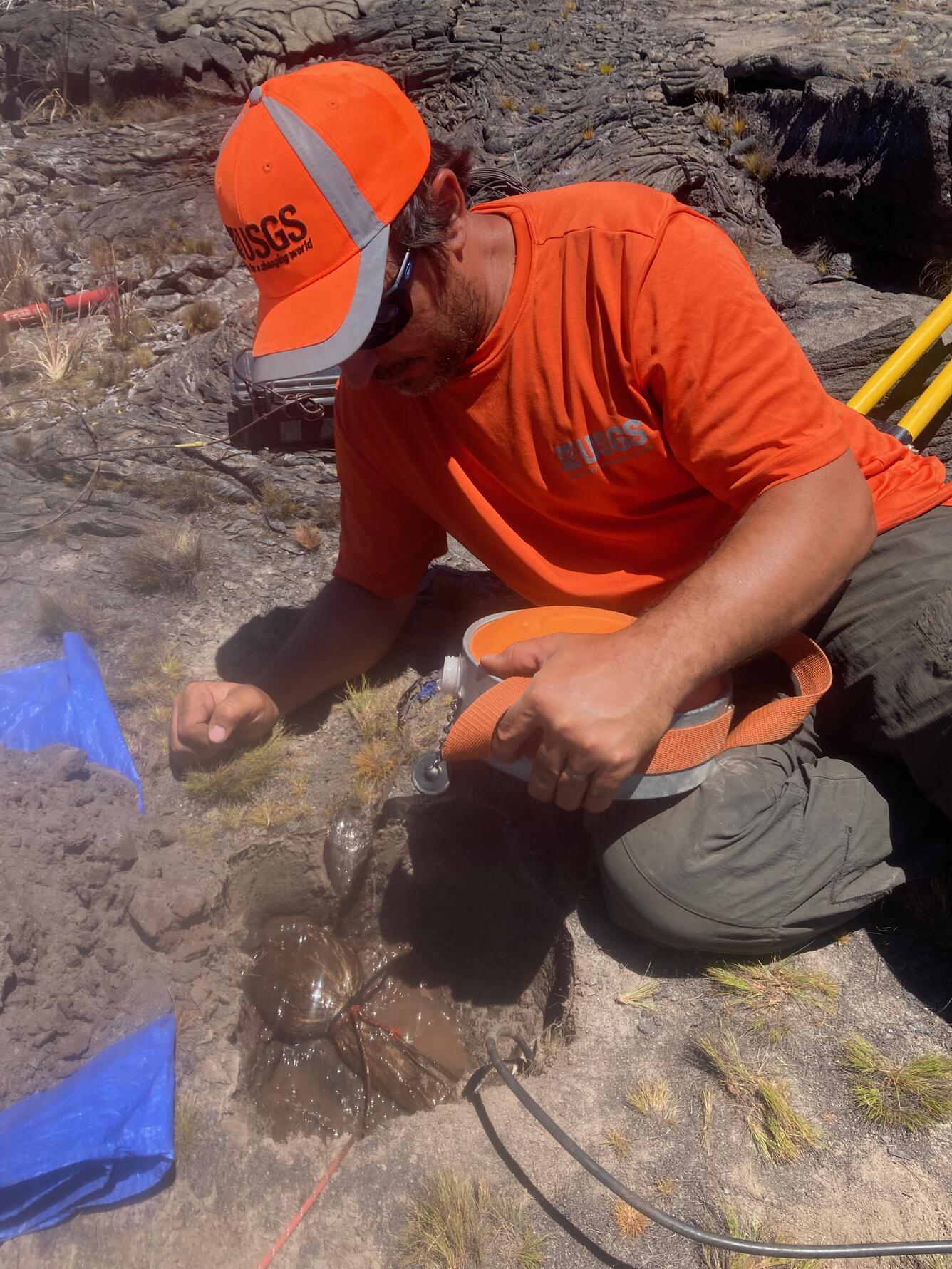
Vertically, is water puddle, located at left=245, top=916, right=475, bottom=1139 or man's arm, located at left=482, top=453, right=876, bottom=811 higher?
man's arm, located at left=482, top=453, right=876, bottom=811

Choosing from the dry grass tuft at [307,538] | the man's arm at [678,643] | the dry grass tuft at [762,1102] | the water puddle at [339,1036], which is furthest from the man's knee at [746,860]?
the dry grass tuft at [307,538]

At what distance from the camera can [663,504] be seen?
6.86 ft

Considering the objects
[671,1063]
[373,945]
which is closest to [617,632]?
[671,1063]

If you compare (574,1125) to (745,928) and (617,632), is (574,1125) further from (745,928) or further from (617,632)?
(617,632)

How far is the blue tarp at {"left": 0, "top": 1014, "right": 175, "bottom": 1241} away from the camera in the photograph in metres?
1.71

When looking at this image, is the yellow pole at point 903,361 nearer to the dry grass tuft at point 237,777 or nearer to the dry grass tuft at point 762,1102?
the dry grass tuft at point 762,1102

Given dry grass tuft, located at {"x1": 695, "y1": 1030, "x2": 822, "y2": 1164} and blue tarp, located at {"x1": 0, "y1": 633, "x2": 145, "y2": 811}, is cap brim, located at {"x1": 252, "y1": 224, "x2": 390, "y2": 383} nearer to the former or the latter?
blue tarp, located at {"x1": 0, "y1": 633, "x2": 145, "y2": 811}

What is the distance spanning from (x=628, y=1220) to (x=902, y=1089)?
698 millimetres

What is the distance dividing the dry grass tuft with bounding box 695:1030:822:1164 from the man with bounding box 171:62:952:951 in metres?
0.24

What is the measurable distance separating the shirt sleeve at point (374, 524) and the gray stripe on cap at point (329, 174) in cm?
74

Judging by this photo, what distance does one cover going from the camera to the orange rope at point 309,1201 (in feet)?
5.62

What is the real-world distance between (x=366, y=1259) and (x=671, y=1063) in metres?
0.79

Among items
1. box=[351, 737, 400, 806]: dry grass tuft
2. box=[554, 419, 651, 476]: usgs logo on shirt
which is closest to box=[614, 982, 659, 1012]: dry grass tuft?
box=[351, 737, 400, 806]: dry grass tuft

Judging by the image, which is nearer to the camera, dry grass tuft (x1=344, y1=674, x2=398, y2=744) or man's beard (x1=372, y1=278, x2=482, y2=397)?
man's beard (x1=372, y1=278, x2=482, y2=397)
